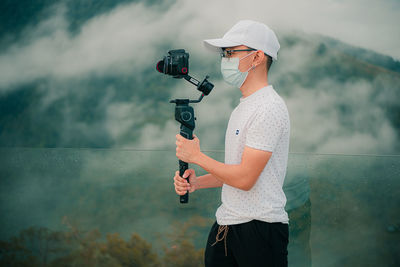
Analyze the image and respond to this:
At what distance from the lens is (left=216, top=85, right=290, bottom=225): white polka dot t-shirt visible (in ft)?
3.54

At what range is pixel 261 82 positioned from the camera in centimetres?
123

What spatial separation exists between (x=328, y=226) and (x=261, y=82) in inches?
53.8

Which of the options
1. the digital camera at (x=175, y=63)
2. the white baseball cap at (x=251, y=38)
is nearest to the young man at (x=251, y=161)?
the white baseball cap at (x=251, y=38)

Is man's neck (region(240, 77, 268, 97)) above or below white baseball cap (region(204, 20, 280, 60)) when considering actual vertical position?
below

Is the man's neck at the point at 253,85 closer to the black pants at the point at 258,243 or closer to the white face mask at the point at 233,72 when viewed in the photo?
the white face mask at the point at 233,72

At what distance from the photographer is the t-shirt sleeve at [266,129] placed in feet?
3.50

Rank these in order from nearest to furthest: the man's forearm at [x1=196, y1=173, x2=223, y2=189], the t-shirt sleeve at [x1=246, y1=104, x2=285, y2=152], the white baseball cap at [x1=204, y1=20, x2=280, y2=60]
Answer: the t-shirt sleeve at [x1=246, y1=104, x2=285, y2=152] → the white baseball cap at [x1=204, y1=20, x2=280, y2=60] → the man's forearm at [x1=196, y1=173, x2=223, y2=189]

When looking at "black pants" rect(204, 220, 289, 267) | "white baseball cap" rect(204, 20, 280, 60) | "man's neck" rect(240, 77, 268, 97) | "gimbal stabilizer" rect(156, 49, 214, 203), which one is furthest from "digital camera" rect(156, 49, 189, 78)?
"black pants" rect(204, 220, 289, 267)

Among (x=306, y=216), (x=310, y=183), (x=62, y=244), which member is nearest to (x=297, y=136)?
(x=310, y=183)

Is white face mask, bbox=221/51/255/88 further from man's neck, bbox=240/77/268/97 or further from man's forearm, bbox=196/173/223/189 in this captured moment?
man's forearm, bbox=196/173/223/189

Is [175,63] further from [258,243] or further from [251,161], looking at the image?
[258,243]

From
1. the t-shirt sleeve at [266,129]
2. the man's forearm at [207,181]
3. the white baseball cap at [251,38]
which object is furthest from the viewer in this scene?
the man's forearm at [207,181]

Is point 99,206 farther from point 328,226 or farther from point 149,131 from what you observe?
point 328,226

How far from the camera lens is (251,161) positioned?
1065mm
